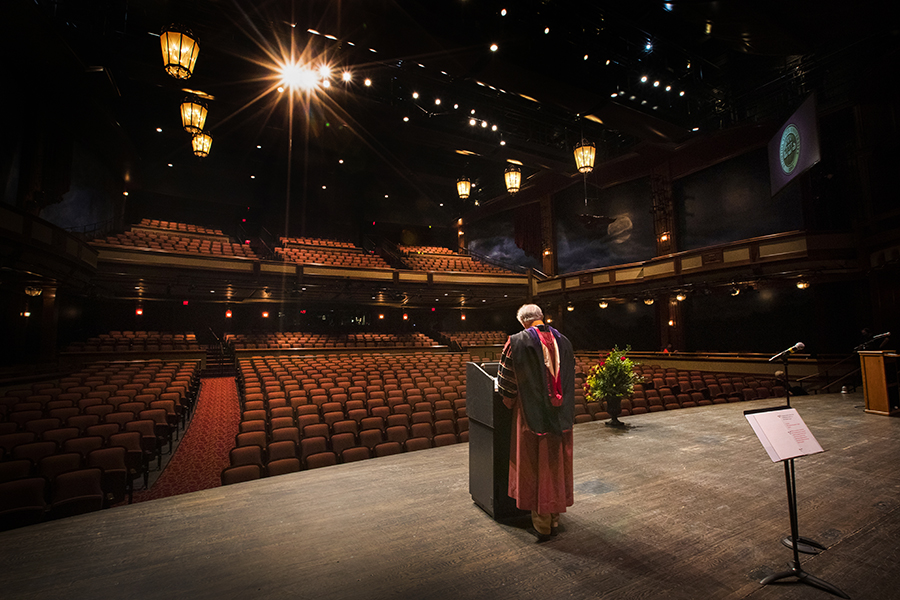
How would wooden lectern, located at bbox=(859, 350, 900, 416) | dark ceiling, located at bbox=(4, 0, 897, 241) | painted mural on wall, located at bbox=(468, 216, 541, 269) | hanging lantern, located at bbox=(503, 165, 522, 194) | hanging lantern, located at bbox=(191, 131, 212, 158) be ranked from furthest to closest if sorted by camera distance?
painted mural on wall, located at bbox=(468, 216, 541, 269) → hanging lantern, located at bbox=(503, 165, 522, 194) → hanging lantern, located at bbox=(191, 131, 212, 158) → dark ceiling, located at bbox=(4, 0, 897, 241) → wooden lectern, located at bbox=(859, 350, 900, 416)

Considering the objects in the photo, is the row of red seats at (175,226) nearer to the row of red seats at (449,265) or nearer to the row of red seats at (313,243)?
the row of red seats at (313,243)

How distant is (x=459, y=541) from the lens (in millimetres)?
1977

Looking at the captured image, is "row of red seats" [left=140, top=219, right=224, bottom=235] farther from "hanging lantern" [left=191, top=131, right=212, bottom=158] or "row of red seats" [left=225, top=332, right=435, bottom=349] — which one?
"hanging lantern" [left=191, top=131, right=212, bottom=158]

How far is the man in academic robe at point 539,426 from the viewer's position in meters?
1.99

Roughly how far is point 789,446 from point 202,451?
6.30 m

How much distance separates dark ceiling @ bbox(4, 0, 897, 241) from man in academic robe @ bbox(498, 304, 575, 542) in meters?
6.17

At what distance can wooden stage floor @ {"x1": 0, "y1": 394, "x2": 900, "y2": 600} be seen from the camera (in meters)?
1.62

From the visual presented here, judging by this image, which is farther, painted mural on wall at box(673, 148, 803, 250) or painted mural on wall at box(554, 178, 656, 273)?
painted mural on wall at box(554, 178, 656, 273)

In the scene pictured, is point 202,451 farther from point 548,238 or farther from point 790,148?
point 548,238

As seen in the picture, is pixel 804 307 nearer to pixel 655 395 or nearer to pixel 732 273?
pixel 732 273

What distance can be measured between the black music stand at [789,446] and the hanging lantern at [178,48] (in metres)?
6.63

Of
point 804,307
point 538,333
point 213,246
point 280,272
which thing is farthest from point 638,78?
point 213,246

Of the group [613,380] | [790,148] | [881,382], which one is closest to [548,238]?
[790,148]

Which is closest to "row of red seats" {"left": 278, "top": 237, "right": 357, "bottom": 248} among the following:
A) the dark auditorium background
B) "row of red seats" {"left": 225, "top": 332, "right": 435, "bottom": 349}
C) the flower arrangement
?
the dark auditorium background
